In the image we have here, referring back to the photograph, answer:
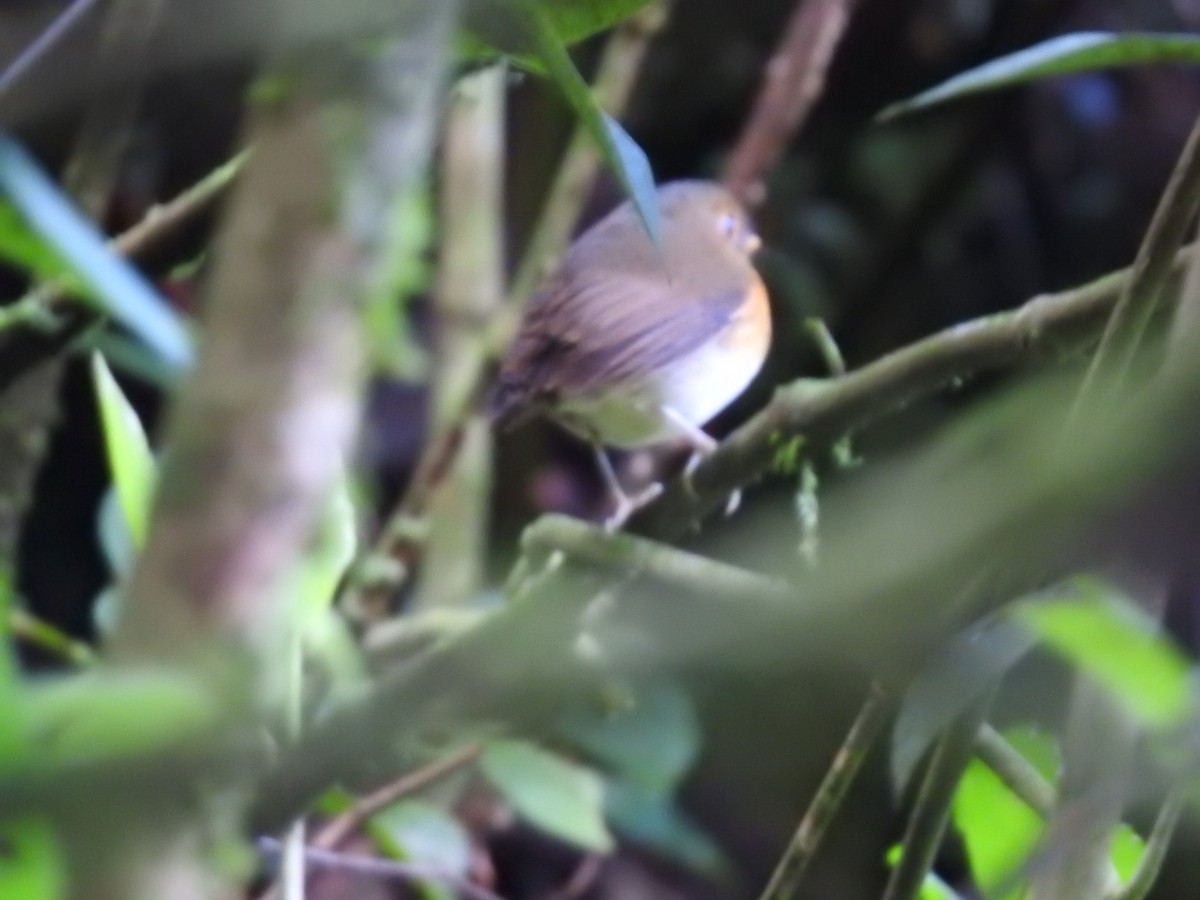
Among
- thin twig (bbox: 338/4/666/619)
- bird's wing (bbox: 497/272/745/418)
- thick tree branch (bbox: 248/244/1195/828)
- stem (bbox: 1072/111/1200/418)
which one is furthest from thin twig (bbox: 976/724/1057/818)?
thin twig (bbox: 338/4/666/619)

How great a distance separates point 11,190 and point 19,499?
77 centimetres

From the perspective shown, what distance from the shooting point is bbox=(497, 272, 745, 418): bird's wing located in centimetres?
148

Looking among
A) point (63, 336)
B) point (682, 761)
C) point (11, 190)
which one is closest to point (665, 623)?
point (11, 190)

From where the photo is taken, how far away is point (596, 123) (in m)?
0.49

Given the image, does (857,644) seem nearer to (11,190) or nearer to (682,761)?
(11,190)

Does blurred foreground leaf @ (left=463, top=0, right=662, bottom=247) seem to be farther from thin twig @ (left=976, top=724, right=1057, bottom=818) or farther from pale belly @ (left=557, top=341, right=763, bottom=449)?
pale belly @ (left=557, top=341, right=763, bottom=449)

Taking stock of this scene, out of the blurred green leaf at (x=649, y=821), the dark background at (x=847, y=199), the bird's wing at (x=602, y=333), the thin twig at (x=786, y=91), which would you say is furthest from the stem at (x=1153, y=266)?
the dark background at (x=847, y=199)

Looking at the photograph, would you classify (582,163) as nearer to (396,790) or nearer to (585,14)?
(396,790)

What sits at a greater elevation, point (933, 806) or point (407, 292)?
point (933, 806)

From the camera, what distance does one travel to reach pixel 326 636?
37.4 inches

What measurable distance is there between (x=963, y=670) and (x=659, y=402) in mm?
1109

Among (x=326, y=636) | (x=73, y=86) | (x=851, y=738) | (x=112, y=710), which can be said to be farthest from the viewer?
(x=326, y=636)

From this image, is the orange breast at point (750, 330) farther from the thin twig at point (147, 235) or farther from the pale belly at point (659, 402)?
the thin twig at point (147, 235)

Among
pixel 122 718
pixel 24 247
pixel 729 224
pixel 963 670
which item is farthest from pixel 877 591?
pixel 729 224
